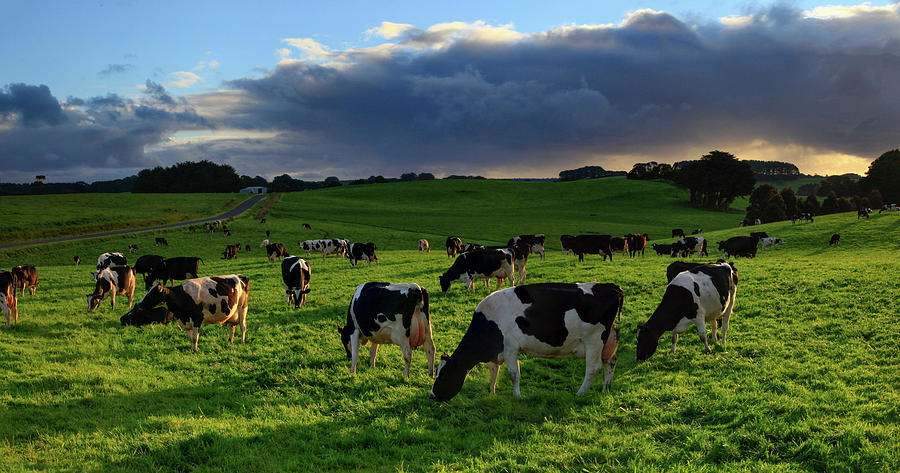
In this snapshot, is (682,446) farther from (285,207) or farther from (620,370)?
(285,207)

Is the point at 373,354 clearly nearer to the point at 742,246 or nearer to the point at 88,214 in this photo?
the point at 742,246

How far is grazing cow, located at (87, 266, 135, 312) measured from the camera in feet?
56.8

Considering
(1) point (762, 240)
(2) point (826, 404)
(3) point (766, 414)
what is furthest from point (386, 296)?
(1) point (762, 240)

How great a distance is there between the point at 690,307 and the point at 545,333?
4.40 meters

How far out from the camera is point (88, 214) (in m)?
61.6

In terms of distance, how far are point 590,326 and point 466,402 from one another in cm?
264

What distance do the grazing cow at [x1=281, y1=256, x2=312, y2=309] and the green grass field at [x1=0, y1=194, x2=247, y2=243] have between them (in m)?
46.7

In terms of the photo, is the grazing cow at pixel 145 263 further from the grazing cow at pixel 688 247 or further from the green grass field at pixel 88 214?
the green grass field at pixel 88 214

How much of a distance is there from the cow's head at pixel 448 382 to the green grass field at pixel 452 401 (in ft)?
1.01

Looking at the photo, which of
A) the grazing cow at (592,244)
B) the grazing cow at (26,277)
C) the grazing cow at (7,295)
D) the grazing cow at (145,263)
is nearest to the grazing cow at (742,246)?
the grazing cow at (592,244)

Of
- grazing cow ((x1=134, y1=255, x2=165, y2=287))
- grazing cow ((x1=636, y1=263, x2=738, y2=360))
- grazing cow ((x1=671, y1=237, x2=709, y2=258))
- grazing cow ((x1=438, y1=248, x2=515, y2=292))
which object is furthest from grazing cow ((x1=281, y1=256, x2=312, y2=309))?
grazing cow ((x1=671, y1=237, x2=709, y2=258))

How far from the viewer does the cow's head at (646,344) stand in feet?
34.1

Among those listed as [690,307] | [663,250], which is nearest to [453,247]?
[663,250]

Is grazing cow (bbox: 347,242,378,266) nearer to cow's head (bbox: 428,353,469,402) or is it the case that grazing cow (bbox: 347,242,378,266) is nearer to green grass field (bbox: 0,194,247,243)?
cow's head (bbox: 428,353,469,402)
